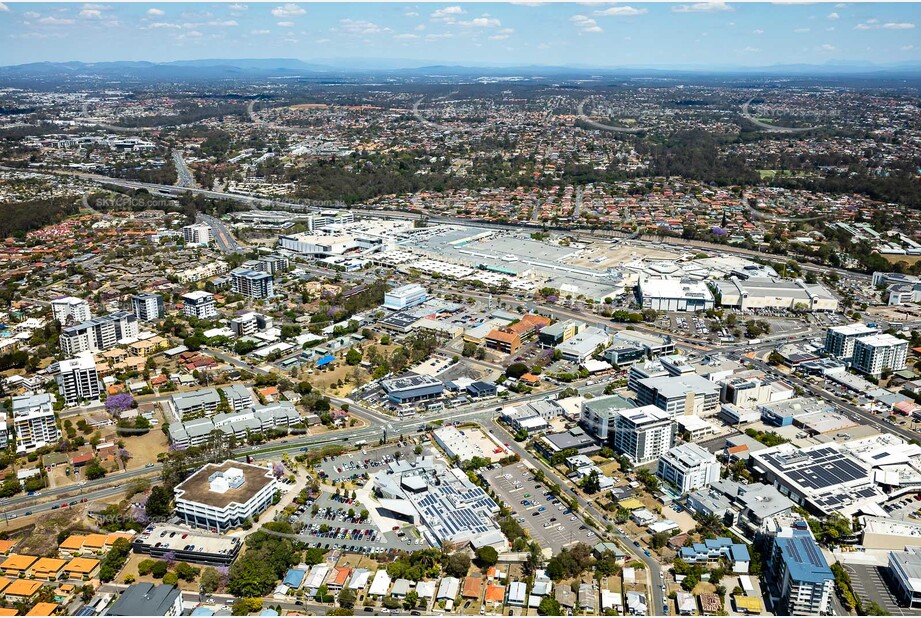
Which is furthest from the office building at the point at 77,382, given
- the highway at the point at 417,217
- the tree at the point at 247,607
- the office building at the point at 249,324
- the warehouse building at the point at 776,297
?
the highway at the point at 417,217

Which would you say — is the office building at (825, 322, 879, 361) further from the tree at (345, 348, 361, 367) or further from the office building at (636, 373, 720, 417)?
the tree at (345, 348, 361, 367)

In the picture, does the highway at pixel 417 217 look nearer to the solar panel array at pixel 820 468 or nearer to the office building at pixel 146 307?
the solar panel array at pixel 820 468

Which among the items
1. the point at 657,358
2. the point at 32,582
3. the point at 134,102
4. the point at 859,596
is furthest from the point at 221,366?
the point at 134,102

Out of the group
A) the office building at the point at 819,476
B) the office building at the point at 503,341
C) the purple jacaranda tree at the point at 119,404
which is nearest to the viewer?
the office building at the point at 819,476

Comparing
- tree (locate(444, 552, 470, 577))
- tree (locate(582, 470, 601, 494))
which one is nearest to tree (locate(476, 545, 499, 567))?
tree (locate(444, 552, 470, 577))

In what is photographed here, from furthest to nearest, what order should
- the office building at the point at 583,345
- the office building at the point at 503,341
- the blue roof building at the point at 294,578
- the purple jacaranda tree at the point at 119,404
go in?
the office building at the point at 503,341 < the office building at the point at 583,345 < the purple jacaranda tree at the point at 119,404 < the blue roof building at the point at 294,578

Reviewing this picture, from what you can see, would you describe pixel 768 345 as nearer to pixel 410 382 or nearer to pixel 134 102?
pixel 410 382

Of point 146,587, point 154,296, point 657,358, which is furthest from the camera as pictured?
point 154,296
